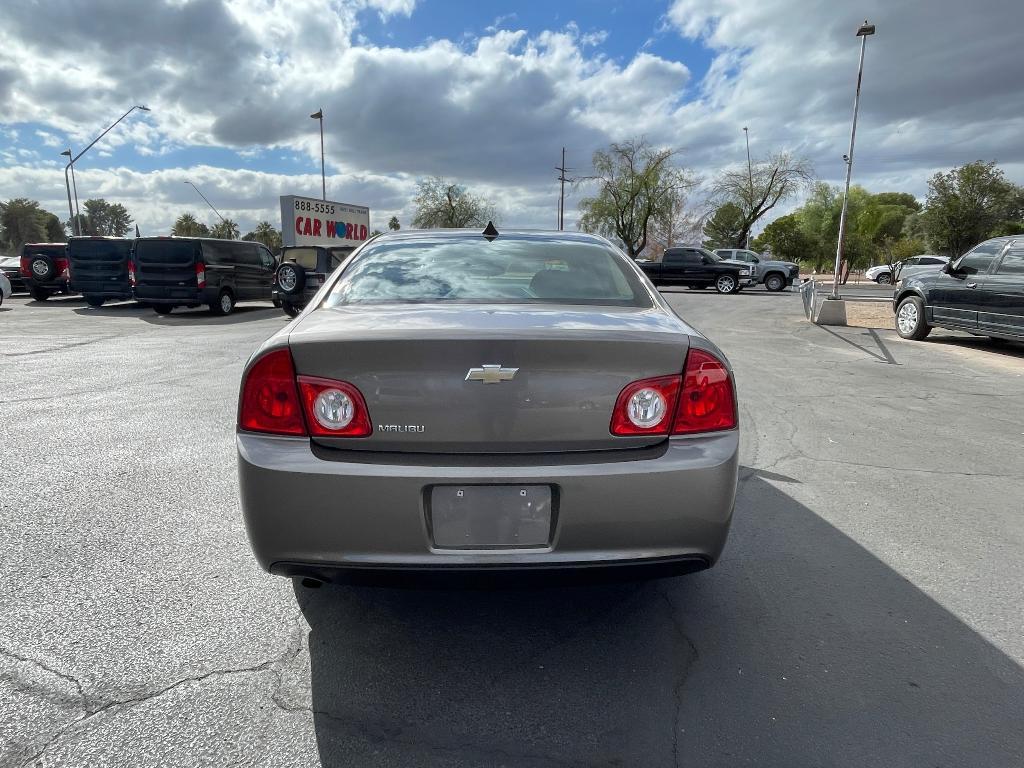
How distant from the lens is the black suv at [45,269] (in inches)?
778

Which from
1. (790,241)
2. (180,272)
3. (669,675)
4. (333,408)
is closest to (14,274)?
(180,272)

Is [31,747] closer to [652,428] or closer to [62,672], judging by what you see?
[62,672]

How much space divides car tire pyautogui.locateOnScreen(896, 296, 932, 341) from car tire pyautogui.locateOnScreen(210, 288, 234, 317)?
14.9 metres

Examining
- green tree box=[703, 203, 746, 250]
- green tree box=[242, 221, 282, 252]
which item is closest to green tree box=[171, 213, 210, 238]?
green tree box=[242, 221, 282, 252]

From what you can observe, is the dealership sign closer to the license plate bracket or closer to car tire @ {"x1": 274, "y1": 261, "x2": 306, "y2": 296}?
car tire @ {"x1": 274, "y1": 261, "x2": 306, "y2": 296}

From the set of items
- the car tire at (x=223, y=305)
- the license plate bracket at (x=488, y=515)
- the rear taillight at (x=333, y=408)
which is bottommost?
the car tire at (x=223, y=305)

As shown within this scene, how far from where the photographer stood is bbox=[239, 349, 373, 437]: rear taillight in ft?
7.02

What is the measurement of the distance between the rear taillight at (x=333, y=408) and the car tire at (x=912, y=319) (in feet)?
39.8

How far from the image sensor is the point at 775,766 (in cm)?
192

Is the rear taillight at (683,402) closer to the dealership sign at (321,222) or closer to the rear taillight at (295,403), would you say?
the rear taillight at (295,403)

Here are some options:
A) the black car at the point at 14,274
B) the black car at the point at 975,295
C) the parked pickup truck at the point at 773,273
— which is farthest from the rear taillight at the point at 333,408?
the parked pickup truck at the point at 773,273

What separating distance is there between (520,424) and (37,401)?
A: 634 cm

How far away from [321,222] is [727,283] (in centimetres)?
1671

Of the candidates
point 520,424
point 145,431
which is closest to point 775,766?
point 520,424
